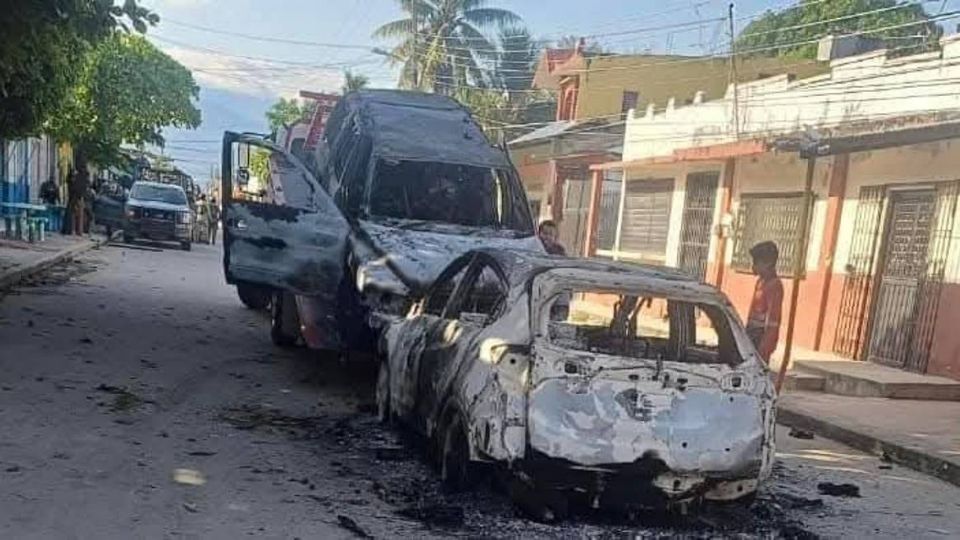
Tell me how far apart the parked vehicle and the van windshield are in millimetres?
17909

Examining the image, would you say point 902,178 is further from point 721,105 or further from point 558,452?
point 558,452

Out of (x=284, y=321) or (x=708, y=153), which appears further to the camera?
(x=708, y=153)

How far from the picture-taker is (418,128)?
11039mm

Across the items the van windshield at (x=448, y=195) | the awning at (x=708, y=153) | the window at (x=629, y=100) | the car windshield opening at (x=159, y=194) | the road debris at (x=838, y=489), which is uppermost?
the window at (x=629, y=100)

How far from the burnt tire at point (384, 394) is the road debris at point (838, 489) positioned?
3124mm

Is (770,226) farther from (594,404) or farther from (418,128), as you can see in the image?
(594,404)

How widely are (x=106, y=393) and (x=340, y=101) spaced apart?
5.69 metres

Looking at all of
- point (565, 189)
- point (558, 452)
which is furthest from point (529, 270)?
point (565, 189)

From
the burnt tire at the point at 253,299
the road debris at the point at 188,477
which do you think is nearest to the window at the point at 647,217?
the burnt tire at the point at 253,299

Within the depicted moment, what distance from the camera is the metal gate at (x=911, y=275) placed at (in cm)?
1204

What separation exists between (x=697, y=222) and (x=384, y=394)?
1313 cm

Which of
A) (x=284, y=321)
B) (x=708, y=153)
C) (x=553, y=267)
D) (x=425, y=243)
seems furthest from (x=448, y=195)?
(x=708, y=153)

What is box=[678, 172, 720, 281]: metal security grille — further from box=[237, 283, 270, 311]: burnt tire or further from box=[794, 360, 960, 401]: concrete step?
box=[237, 283, 270, 311]: burnt tire

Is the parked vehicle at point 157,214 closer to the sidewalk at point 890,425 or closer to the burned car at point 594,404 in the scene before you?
the sidewalk at point 890,425
